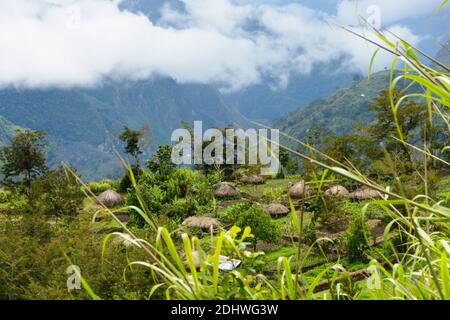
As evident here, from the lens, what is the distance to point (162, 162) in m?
27.2

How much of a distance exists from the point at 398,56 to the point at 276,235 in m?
12.7

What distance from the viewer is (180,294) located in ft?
3.94

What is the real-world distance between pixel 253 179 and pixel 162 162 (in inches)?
185

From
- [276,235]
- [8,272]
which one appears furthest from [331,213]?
[8,272]

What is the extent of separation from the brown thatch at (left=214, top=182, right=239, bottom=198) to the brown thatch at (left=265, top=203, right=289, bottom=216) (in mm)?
4070

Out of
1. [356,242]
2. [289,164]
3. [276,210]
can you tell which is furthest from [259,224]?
[289,164]

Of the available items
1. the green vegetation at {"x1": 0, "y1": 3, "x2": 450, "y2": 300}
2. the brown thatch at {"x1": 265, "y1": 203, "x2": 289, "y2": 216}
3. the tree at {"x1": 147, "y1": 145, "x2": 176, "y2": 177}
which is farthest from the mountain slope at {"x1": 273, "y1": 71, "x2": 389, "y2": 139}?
the brown thatch at {"x1": 265, "y1": 203, "x2": 289, "y2": 216}

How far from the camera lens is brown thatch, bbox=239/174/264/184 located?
26.1m

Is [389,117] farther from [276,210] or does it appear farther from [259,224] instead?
[259,224]

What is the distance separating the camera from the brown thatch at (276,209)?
19.6m

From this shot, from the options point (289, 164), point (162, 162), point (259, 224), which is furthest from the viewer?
point (289, 164)

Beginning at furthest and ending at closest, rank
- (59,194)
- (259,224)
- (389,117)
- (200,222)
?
(389,117)
(200,222)
(59,194)
(259,224)
